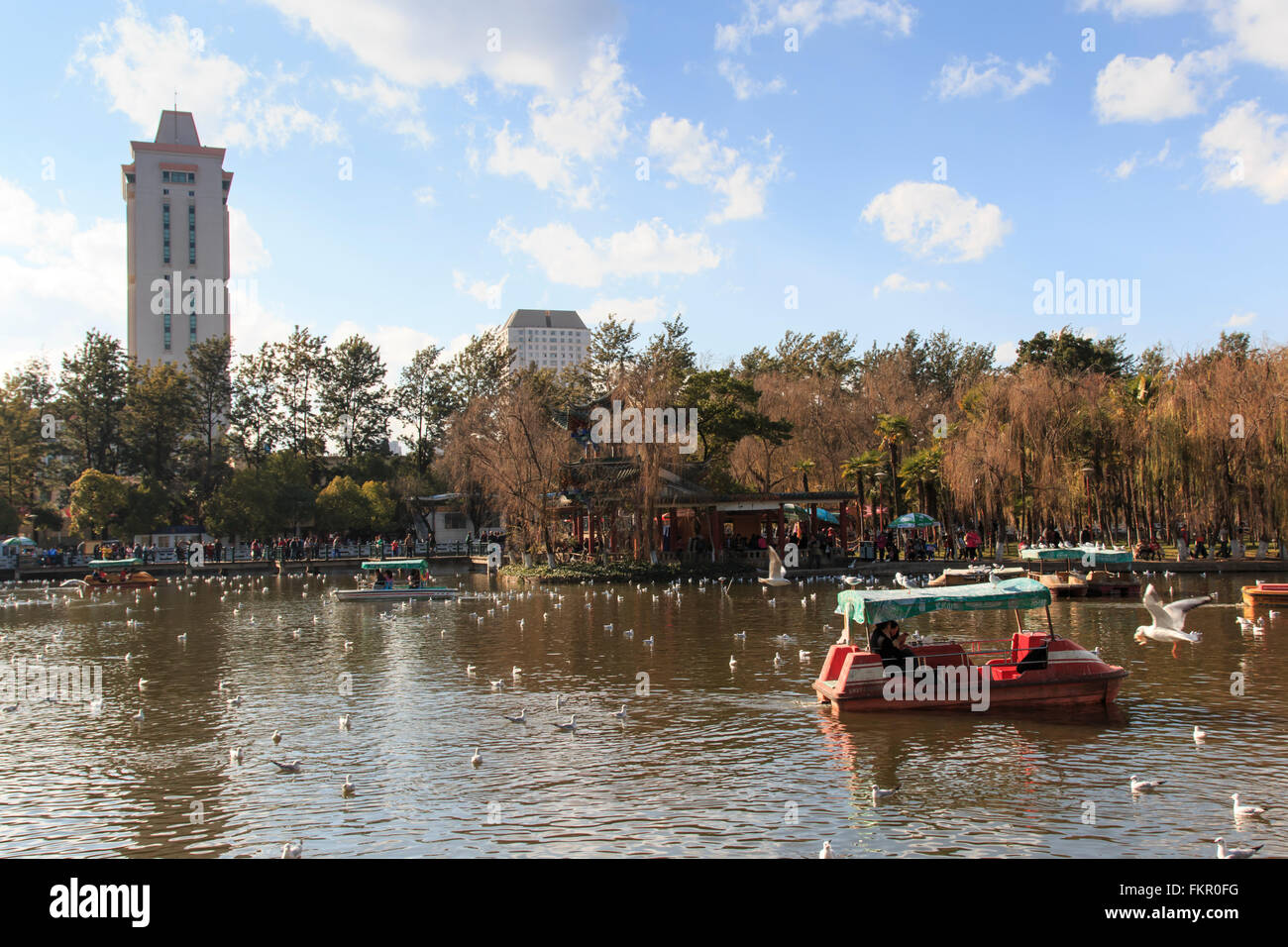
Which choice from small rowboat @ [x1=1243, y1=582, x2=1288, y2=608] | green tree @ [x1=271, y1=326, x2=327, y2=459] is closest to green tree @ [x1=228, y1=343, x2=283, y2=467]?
green tree @ [x1=271, y1=326, x2=327, y2=459]

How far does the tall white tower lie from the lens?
10688 cm

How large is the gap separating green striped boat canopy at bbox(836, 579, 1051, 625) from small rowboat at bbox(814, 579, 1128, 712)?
0.05ft

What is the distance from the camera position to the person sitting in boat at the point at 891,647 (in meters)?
14.9

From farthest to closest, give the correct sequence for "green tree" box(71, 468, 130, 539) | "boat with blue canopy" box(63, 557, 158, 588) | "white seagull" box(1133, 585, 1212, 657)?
"green tree" box(71, 468, 130, 539)
"boat with blue canopy" box(63, 557, 158, 588)
"white seagull" box(1133, 585, 1212, 657)

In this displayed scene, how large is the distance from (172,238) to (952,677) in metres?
115

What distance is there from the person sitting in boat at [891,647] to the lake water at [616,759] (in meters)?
0.96

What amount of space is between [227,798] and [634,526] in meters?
34.1

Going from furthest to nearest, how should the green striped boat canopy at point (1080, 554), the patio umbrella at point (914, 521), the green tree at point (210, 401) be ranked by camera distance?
1. the green tree at point (210, 401)
2. the patio umbrella at point (914, 521)
3. the green striped boat canopy at point (1080, 554)

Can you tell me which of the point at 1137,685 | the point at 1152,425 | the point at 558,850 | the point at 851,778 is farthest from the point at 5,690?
the point at 1152,425

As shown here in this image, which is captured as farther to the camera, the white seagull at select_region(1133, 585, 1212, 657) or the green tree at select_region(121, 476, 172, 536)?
the green tree at select_region(121, 476, 172, 536)

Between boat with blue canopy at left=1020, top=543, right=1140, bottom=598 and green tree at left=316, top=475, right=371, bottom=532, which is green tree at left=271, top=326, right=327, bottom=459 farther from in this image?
boat with blue canopy at left=1020, top=543, right=1140, bottom=598

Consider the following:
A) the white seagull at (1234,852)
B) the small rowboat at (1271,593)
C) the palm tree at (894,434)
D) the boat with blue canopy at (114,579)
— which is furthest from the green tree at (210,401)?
the white seagull at (1234,852)

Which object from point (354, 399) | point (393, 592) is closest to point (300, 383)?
point (354, 399)

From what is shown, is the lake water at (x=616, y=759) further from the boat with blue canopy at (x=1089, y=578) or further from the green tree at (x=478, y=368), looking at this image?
the green tree at (x=478, y=368)
